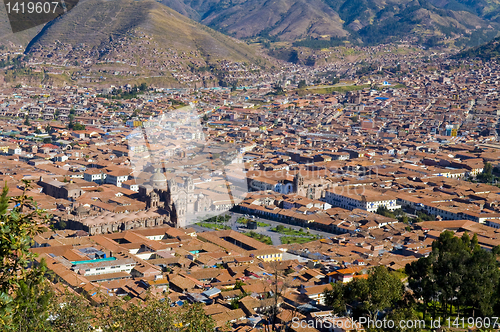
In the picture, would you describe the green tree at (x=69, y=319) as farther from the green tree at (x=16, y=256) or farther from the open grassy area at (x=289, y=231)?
the open grassy area at (x=289, y=231)

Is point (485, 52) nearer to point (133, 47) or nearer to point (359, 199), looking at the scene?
point (133, 47)

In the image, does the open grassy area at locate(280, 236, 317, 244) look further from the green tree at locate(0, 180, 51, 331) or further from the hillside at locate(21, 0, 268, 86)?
the hillside at locate(21, 0, 268, 86)

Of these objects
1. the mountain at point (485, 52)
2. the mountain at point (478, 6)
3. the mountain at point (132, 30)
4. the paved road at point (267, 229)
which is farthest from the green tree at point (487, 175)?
the mountain at point (478, 6)

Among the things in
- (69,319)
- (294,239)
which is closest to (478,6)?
(294,239)

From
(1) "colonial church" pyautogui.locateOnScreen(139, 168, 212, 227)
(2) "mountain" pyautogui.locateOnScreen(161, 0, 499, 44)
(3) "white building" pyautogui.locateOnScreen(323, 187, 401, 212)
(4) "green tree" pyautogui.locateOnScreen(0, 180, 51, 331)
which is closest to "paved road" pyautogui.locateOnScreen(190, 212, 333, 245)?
(1) "colonial church" pyautogui.locateOnScreen(139, 168, 212, 227)

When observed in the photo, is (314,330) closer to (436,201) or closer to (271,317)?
(271,317)

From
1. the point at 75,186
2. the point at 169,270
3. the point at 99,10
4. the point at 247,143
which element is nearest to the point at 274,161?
the point at 247,143
